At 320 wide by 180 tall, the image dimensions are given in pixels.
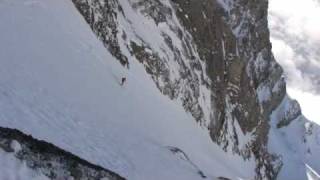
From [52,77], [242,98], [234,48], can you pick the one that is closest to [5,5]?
[52,77]

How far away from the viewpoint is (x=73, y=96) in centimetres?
2269

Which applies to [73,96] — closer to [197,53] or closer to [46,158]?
[46,158]

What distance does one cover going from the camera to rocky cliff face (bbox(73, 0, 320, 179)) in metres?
43.4

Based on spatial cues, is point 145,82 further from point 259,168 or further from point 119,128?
point 259,168

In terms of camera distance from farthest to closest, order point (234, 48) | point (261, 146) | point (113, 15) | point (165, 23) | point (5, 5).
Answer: point (261, 146), point (234, 48), point (165, 23), point (113, 15), point (5, 5)

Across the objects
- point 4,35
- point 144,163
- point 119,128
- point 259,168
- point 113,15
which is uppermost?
point 113,15

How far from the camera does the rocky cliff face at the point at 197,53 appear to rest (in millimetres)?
43438

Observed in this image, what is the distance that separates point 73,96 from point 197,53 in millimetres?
46118

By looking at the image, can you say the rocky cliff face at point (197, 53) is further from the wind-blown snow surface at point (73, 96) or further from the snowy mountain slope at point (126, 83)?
the wind-blown snow surface at point (73, 96)

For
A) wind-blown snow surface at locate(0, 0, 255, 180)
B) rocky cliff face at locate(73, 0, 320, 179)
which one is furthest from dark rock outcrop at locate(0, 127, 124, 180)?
rocky cliff face at locate(73, 0, 320, 179)

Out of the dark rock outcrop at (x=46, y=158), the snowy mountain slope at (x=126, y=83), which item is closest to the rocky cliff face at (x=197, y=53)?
the snowy mountain slope at (x=126, y=83)

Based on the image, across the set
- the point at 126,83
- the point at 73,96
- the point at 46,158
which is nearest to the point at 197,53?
the point at 126,83

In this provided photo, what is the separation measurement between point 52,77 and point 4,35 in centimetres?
225

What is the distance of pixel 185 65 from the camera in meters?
59.4
